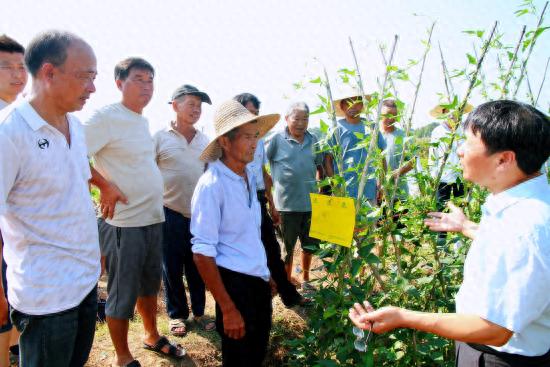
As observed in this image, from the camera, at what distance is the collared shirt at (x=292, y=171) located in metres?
4.01

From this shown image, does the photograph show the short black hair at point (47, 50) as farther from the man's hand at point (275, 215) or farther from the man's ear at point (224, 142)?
the man's hand at point (275, 215)

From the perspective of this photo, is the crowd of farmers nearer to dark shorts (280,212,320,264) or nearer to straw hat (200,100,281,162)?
straw hat (200,100,281,162)

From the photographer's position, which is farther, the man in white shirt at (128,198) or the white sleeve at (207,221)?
the man in white shirt at (128,198)

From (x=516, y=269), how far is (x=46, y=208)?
1.63 m

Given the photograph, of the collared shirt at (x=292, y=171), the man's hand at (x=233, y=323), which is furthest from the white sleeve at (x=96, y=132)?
the collared shirt at (x=292, y=171)

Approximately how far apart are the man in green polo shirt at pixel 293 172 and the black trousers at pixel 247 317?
1.90 metres

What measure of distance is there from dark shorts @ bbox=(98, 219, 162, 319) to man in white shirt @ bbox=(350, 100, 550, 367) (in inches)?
69.2

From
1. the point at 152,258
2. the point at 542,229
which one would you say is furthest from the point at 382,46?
the point at 152,258

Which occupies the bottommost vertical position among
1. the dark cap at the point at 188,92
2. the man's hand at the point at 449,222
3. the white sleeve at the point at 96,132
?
the man's hand at the point at 449,222

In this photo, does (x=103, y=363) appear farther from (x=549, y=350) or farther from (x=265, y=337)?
(x=549, y=350)

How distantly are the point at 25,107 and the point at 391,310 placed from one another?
1536mm

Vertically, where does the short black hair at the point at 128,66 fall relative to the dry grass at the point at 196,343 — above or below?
above

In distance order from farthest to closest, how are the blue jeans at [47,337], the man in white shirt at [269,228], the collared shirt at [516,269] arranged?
the man in white shirt at [269,228]
the blue jeans at [47,337]
the collared shirt at [516,269]

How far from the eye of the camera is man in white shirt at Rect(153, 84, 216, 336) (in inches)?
129
